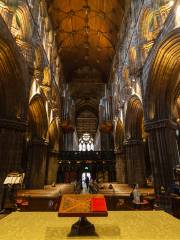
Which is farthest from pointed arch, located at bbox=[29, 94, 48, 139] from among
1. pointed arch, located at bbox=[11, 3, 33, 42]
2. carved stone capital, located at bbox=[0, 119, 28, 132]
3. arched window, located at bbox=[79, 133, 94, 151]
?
arched window, located at bbox=[79, 133, 94, 151]

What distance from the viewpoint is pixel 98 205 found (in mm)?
3494

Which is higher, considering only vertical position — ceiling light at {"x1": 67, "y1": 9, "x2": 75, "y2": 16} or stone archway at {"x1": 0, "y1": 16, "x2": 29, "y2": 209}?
ceiling light at {"x1": 67, "y1": 9, "x2": 75, "y2": 16}

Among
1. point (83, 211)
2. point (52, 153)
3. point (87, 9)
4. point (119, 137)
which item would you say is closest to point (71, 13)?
point (87, 9)

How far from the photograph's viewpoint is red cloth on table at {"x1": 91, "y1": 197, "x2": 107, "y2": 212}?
3.31 meters

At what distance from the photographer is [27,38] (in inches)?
453

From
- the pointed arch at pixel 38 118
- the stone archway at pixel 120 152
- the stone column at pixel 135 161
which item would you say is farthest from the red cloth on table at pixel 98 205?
the stone archway at pixel 120 152

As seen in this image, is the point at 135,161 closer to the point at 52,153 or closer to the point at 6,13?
the point at 52,153

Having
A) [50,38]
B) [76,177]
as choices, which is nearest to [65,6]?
[50,38]

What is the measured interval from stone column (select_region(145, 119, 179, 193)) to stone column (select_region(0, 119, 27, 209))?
270 inches

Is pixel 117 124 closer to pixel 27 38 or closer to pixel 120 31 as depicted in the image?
pixel 120 31

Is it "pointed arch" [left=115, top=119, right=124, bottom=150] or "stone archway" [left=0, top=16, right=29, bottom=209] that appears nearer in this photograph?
"stone archway" [left=0, top=16, right=29, bottom=209]

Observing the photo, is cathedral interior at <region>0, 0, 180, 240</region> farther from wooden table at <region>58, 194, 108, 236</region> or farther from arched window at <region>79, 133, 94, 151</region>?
arched window at <region>79, 133, 94, 151</region>

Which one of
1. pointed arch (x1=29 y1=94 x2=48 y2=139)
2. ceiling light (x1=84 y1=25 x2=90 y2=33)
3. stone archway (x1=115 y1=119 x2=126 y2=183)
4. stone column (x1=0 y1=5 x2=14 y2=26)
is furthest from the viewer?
ceiling light (x1=84 y1=25 x2=90 y2=33)

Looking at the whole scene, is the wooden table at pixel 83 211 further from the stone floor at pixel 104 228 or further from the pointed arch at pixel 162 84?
the pointed arch at pixel 162 84
